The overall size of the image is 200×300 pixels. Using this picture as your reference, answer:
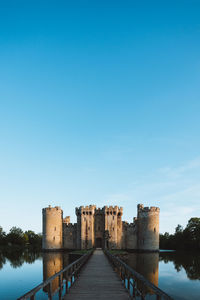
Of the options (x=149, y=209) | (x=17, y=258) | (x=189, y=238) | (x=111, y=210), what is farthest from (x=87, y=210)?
(x=189, y=238)

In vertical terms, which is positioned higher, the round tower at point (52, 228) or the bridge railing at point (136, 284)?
the bridge railing at point (136, 284)

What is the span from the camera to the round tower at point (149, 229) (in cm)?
4650

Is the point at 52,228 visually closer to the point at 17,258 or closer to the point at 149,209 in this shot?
the point at 17,258

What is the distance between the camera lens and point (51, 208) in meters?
49.1

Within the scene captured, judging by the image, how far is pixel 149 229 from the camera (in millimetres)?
46906

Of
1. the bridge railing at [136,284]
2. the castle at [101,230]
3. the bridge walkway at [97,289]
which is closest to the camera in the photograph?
the bridge railing at [136,284]

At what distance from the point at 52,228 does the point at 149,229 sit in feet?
58.1

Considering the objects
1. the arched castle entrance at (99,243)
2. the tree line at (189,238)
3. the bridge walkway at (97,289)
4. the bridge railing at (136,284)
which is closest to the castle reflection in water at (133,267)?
the bridge railing at (136,284)

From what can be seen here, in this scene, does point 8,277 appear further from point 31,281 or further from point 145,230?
point 145,230

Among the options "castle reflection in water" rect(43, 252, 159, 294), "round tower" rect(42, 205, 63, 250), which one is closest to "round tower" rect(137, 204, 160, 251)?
"castle reflection in water" rect(43, 252, 159, 294)

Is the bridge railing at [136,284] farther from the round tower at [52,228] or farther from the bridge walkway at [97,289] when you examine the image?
the round tower at [52,228]

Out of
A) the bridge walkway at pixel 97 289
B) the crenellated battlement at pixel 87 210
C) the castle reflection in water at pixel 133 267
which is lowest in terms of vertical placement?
the castle reflection in water at pixel 133 267

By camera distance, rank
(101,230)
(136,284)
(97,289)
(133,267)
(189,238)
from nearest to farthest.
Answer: (136,284) → (97,289) → (133,267) → (101,230) → (189,238)

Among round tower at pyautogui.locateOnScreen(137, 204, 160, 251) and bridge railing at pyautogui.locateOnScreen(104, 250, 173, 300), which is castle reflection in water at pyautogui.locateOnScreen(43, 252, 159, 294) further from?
round tower at pyautogui.locateOnScreen(137, 204, 160, 251)
